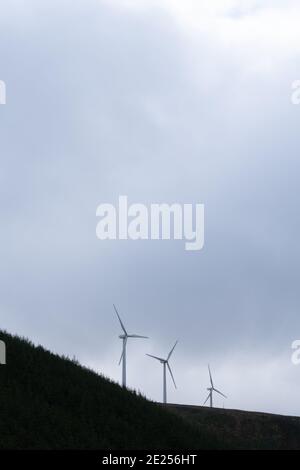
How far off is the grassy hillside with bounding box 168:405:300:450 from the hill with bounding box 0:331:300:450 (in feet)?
0.26

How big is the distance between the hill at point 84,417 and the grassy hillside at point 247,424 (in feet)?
0.26

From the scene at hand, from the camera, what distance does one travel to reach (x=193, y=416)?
202ft

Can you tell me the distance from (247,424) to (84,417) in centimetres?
1687

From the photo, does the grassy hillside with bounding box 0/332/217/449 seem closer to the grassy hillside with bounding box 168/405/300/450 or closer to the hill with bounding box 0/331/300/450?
the hill with bounding box 0/331/300/450

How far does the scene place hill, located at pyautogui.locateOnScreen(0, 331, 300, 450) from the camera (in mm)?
44781
